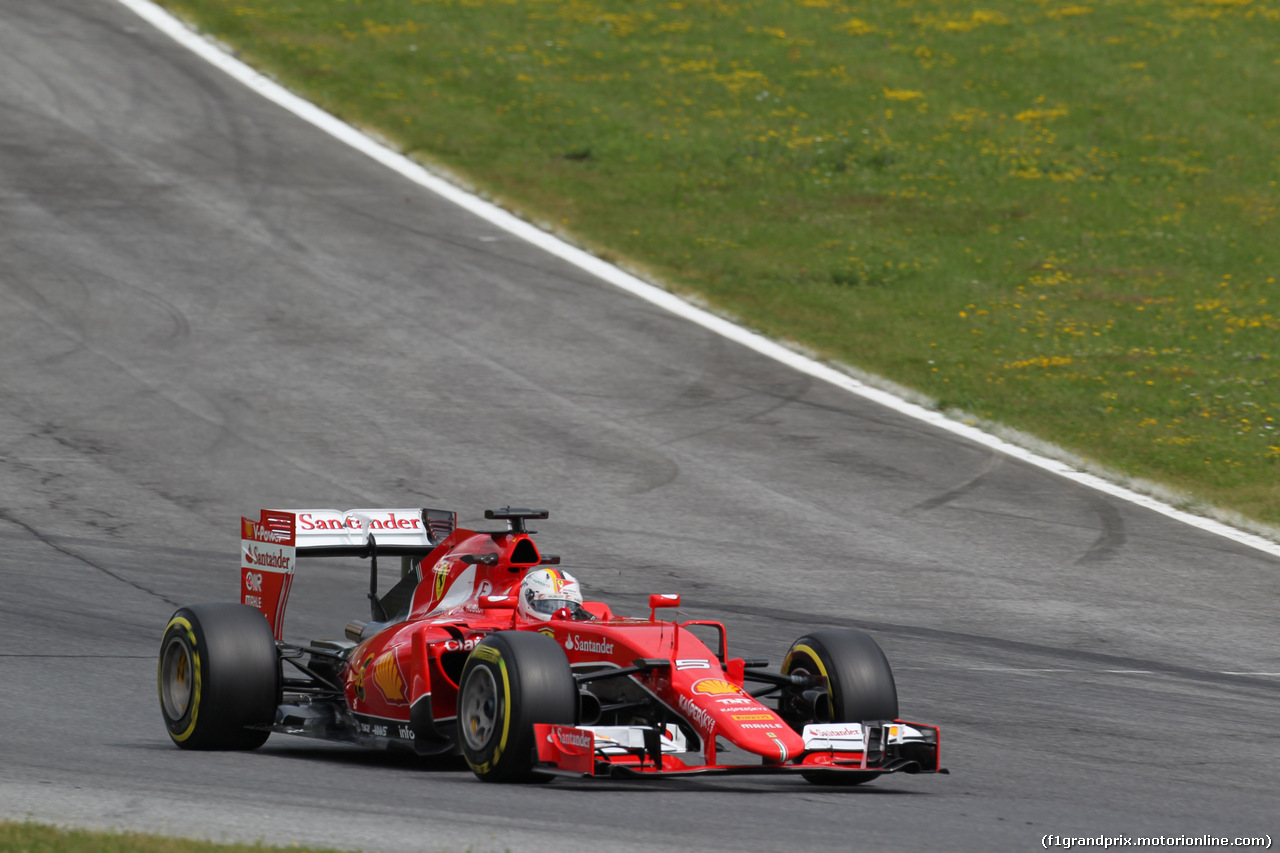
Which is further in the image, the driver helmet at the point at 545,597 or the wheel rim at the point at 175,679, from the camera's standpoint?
the wheel rim at the point at 175,679

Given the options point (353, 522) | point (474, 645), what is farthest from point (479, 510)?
point (474, 645)

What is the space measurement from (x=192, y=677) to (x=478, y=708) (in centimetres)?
189

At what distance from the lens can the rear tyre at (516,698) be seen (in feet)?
25.1

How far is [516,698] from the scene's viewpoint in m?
7.61

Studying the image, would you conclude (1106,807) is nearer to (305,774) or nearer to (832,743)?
(832,743)

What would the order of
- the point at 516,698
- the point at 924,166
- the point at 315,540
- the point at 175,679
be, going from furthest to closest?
the point at 924,166 → the point at 315,540 → the point at 175,679 → the point at 516,698

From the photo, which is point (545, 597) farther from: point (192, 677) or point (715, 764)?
point (192, 677)

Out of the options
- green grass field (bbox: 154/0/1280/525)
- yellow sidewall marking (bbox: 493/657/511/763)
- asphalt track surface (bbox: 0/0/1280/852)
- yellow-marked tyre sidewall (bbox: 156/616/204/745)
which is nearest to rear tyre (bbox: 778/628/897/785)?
asphalt track surface (bbox: 0/0/1280/852)

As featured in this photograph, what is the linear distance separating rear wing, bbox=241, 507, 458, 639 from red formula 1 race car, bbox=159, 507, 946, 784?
0.01 metres

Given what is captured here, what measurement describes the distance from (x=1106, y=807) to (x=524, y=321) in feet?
50.3

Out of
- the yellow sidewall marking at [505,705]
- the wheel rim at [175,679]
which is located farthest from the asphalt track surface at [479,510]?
the wheel rim at [175,679]

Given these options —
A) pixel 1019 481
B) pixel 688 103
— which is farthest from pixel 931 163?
pixel 1019 481
